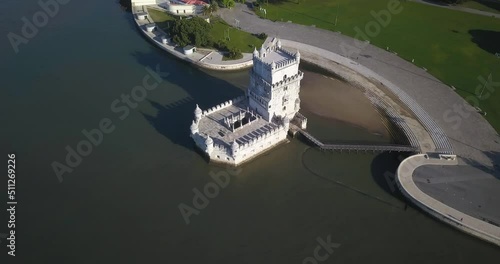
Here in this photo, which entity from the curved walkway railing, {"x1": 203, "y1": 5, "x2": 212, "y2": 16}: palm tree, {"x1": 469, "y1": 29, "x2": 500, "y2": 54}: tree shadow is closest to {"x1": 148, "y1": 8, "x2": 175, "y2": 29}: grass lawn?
{"x1": 203, "y1": 5, "x2": 212, "y2": 16}: palm tree

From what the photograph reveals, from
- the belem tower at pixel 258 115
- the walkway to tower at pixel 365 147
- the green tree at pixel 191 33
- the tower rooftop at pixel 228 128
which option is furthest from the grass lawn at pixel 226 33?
the walkway to tower at pixel 365 147

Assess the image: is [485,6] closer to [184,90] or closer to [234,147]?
[184,90]

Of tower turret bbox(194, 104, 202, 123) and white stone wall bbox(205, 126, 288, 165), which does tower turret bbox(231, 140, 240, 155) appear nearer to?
white stone wall bbox(205, 126, 288, 165)

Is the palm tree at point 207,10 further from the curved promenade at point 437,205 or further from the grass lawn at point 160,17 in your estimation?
the curved promenade at point 437,205

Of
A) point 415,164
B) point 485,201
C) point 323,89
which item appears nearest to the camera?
point 485,201

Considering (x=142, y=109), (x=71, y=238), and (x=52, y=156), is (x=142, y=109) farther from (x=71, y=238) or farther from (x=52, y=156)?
(x=71, y=238)

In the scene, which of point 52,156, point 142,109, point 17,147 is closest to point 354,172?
point 142,109
